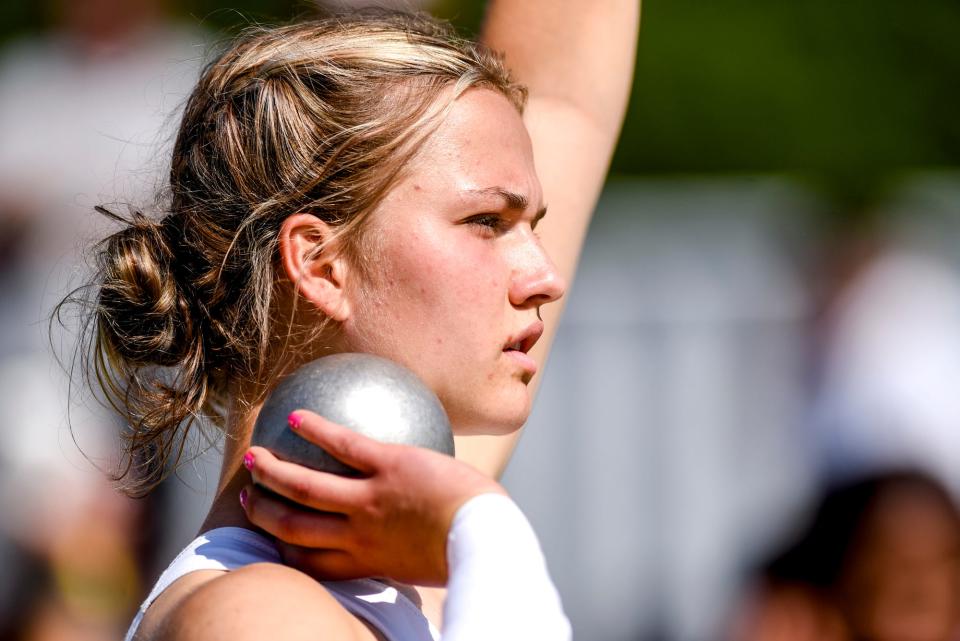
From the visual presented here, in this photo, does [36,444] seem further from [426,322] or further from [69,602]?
[426,322]

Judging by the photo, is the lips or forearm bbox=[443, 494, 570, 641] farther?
the lips

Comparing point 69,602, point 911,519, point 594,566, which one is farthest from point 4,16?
point 911,519

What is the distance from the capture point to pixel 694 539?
23.6ft

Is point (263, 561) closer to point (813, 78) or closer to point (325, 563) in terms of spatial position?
point (325, 563)

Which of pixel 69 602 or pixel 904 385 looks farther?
pixel 904 385

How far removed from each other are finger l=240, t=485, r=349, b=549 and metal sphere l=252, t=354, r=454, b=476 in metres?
0.08

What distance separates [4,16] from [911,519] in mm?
5159

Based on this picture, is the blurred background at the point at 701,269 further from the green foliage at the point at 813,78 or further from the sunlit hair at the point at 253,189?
the sunlit hair at the point at 253,189

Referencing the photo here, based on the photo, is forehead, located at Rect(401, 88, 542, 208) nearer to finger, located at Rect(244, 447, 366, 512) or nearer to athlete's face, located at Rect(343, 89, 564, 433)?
athlete's face, located at Rect(343, 89, 564, 433)

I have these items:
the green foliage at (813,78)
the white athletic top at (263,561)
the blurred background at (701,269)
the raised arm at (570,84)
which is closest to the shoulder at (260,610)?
the white athletic top at (263,561)

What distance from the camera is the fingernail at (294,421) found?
2.18m

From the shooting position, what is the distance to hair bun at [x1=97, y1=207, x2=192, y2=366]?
2.77m

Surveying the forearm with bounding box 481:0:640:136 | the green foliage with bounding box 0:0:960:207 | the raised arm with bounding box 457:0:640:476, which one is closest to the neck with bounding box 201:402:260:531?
the raised arm with bounding box 457:0:640:476

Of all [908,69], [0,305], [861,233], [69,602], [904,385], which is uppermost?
[908,69]
